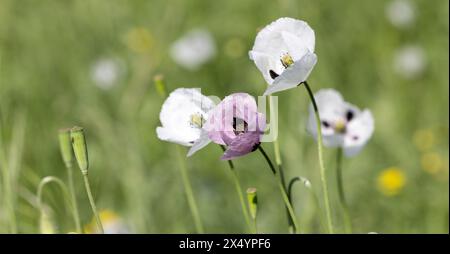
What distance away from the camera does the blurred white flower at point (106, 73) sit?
108 inches

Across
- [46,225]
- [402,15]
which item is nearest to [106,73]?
[402,15]

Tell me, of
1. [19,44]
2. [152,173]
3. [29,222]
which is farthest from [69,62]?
[29,222]

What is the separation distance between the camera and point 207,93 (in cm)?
267

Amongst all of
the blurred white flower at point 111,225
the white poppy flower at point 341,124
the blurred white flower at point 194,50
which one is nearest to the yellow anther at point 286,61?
the white poppy flower at point 341,124

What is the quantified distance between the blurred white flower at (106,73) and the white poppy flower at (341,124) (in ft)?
4.52

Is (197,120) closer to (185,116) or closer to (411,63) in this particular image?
(185,116)

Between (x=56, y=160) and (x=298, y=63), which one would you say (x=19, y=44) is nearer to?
(x=56, y=160)

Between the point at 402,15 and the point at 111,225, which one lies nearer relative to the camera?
the point at 111,225

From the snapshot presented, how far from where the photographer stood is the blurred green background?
1.98 m

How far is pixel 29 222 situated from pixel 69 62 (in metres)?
1.14

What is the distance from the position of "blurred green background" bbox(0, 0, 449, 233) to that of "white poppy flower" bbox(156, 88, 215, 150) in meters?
0.38

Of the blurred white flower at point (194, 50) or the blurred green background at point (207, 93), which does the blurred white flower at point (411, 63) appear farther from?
the blurred white flower at point (194, 50)

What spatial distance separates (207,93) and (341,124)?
4.02 ft
